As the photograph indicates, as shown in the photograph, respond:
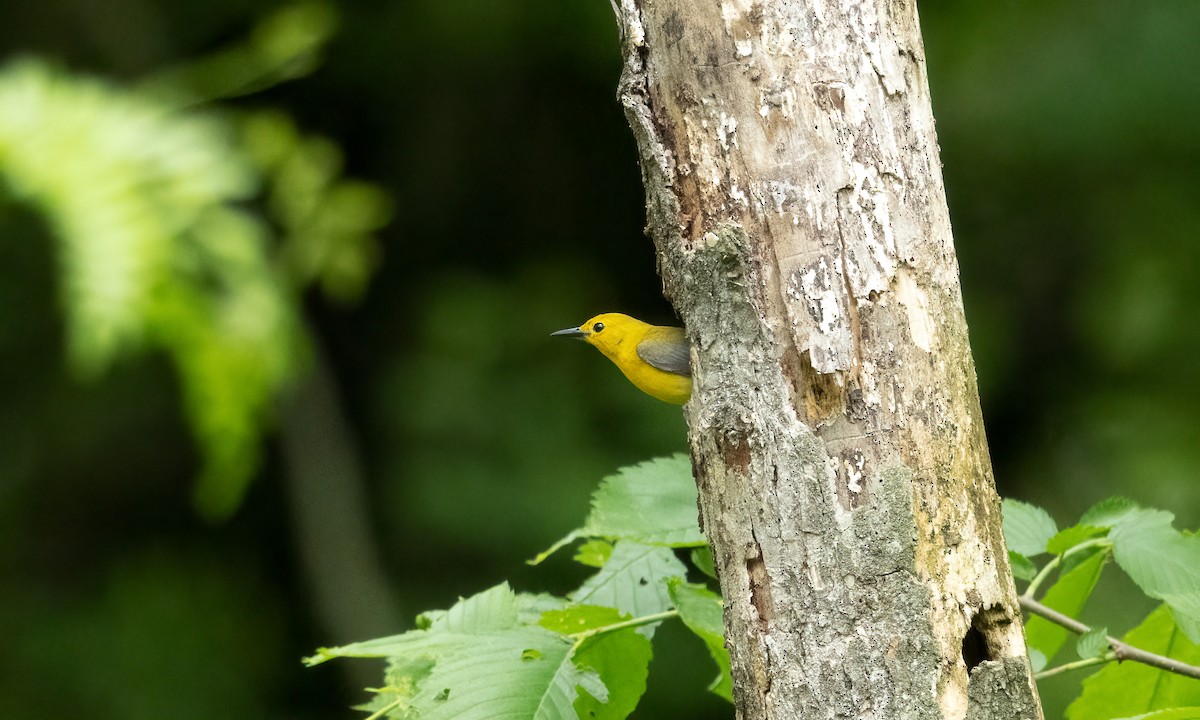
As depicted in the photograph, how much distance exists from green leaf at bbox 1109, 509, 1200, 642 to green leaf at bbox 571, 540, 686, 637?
76cm

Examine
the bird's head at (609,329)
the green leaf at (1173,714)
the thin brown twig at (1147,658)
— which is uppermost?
the bird's head at (609,329)

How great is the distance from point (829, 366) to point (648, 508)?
453 millimetres

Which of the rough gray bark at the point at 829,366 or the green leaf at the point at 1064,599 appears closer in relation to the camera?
the rough gray bark at the point at 829,366

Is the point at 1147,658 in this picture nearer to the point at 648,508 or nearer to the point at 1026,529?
the point at 1026,529

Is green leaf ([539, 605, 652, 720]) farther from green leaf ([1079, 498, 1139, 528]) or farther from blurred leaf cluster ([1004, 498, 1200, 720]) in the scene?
green leaf ([1079, 498, 1139, 528])

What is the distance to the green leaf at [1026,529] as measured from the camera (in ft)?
6.59

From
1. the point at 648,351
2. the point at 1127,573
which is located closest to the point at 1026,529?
the point at 1127,573

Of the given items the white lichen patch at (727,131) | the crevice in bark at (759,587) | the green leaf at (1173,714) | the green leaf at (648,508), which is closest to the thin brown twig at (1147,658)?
the green leaf at (1173,714)

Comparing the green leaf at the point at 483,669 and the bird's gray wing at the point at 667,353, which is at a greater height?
the bird's gray wing at the point at 667,353

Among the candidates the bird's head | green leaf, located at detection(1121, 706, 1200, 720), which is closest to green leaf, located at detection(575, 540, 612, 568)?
green leaf, located at detection(1121, 706, 1200, 720)

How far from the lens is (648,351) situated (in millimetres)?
3365

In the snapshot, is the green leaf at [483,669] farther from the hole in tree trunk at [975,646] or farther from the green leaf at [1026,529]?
the green leaf at [1026,529]

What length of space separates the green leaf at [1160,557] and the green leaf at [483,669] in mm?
892

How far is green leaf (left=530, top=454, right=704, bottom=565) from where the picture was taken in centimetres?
201
